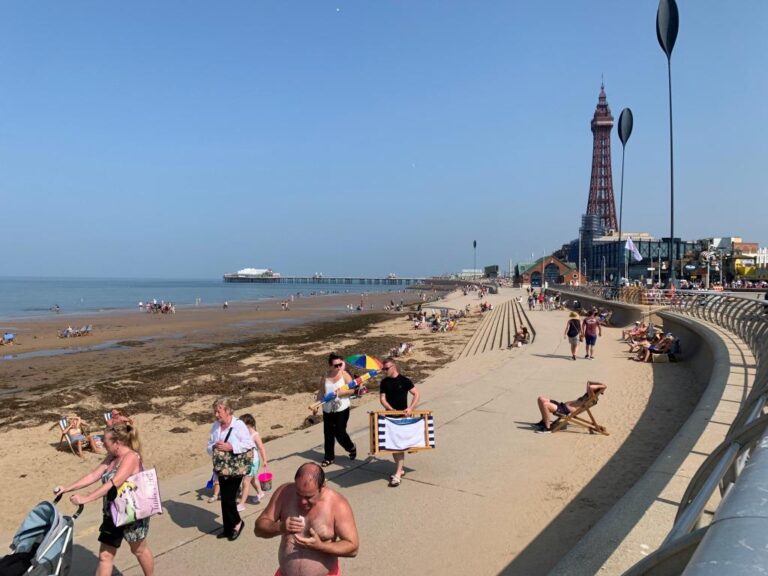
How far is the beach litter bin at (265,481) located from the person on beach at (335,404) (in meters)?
0.75

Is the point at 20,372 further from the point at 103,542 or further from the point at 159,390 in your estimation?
the point at 103,542

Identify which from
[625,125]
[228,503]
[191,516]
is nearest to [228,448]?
[228,503]

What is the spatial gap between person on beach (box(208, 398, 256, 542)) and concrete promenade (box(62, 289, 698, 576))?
0.13 m

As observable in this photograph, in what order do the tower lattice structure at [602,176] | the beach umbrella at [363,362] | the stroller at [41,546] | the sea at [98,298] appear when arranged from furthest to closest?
1. the tower lattice structure at [602,176]
2. the sea at [98,298]
3. the beach umbrella at [363,362]
4. the stroller at [41,546]

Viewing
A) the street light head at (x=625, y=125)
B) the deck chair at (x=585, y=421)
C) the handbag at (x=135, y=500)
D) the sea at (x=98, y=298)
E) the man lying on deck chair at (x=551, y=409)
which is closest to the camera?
the handbag at (x=135, y=500)

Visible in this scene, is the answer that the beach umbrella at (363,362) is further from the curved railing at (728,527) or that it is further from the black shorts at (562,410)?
→ the curved railing at (728,527)

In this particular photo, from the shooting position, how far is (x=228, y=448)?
184 inches

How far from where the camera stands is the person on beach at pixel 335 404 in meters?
6.27

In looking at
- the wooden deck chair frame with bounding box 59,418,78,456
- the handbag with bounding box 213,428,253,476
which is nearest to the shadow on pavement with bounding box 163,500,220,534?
the handbag with bounding box 213,428,253,476

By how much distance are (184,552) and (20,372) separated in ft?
58.5

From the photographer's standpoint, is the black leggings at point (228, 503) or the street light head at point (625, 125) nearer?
the black leggings at point (228, 503)

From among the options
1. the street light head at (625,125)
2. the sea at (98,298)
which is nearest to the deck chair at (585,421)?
the street light head at (625,125)

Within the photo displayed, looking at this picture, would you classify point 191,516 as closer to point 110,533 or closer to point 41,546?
point 110,533

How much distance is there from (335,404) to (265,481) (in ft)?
3.80
